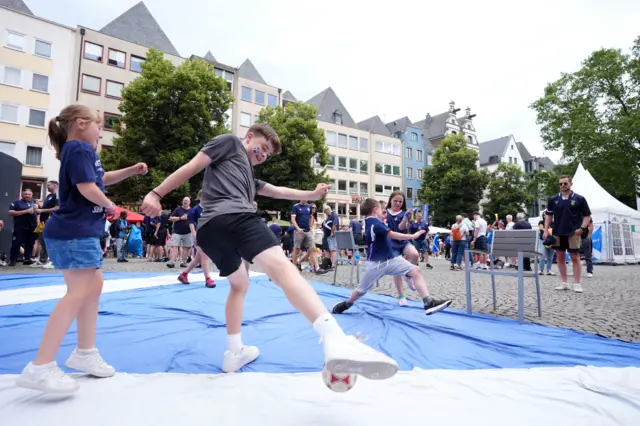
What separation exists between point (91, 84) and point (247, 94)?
48.1ft

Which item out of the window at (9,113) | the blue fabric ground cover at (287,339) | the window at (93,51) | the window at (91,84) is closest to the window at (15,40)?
the window at (93,51)

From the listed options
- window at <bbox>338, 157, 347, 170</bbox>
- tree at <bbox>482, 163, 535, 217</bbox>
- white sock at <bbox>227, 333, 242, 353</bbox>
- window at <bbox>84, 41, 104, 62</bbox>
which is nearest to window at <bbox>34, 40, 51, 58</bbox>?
window at <bbox>84, 41, 104, 62</bbox>

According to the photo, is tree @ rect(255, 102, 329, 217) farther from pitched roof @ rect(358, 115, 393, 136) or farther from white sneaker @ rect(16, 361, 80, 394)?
white sneaker @ rect(16, 361, 80, 394)

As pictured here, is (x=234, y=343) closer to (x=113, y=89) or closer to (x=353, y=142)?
(x=113, y=89)

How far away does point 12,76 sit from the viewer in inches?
1074

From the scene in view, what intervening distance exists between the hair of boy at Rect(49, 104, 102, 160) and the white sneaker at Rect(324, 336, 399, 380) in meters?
2.14

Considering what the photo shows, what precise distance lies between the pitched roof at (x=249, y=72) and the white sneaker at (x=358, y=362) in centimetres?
4264

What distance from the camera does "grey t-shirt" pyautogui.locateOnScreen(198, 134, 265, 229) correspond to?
2340 mm

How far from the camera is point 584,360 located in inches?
117

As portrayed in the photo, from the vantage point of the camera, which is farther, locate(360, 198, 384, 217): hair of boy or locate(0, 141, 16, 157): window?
locate(0, 141, 16, 157): window

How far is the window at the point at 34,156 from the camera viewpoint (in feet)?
89.5

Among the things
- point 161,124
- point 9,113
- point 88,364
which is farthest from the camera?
point 9,113

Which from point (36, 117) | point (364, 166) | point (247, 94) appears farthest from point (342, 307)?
point (364, 166)

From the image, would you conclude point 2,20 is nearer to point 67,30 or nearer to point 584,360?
point 67,30
